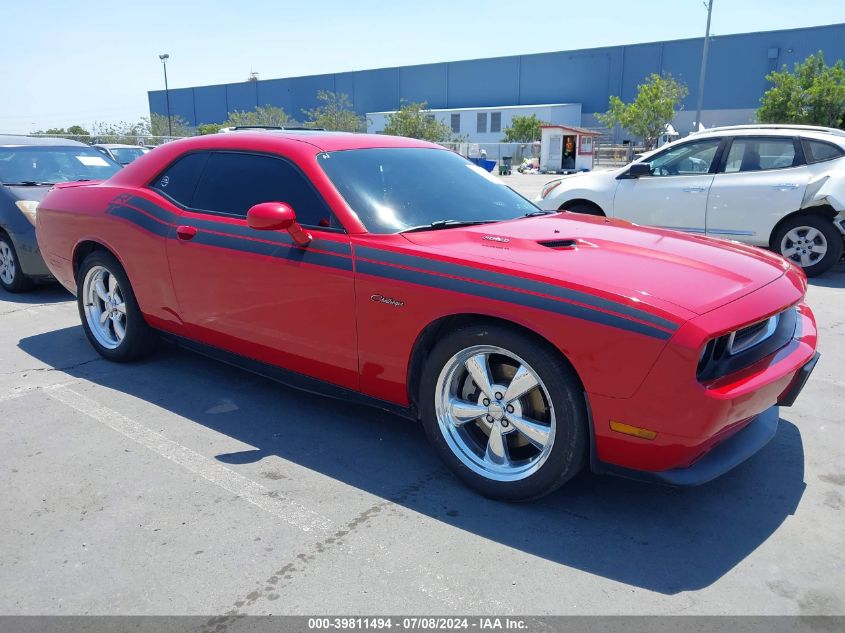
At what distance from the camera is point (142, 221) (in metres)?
4.35

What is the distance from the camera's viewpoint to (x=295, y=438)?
3.71 metres

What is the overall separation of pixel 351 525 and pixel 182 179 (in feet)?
8.64

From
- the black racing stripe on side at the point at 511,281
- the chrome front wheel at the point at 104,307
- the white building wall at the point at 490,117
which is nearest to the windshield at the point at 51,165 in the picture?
the chrome front wheel at the point at 104,307

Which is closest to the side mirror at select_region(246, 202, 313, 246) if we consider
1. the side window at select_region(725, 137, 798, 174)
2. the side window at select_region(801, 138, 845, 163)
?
the side window at select_region(725, 137, 798, 174)

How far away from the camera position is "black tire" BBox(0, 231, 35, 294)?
7.02m

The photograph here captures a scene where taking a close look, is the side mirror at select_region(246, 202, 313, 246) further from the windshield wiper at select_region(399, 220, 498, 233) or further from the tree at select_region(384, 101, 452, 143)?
the tree at select_region(384, 101, 452, 143)

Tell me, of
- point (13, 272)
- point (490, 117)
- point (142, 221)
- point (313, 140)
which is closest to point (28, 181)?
point (13, 272)

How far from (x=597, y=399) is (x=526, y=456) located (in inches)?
23.9

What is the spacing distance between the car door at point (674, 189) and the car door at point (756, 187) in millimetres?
142

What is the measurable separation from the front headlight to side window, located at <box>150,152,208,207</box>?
3.24 meters

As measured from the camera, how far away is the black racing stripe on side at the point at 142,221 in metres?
4.21

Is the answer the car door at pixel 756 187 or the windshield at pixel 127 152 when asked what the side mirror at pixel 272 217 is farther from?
the windshield at pixel 127 152

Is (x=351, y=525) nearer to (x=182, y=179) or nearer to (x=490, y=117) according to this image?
(x=182, y=179)

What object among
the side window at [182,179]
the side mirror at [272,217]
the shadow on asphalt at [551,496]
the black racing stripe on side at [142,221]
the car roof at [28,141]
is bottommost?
the shadow on asphalt at [551,496]
